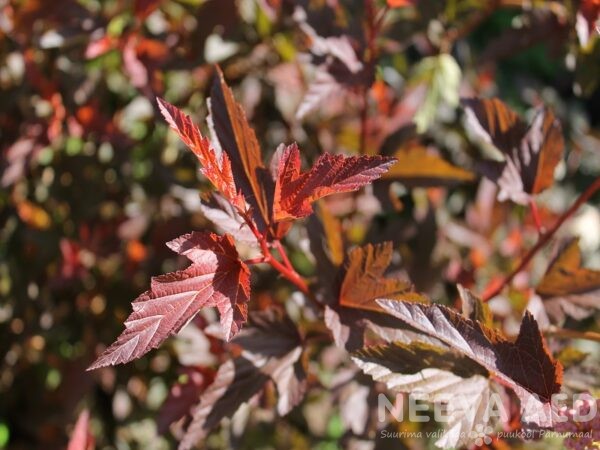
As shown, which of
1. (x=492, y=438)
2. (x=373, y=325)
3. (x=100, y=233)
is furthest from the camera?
(x=100, y=233)

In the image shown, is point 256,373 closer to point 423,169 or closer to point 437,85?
point 423,169

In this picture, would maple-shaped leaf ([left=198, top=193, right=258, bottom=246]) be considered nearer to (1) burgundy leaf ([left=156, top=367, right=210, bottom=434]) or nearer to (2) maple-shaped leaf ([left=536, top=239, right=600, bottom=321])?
(1) burgundy leaf ([left=156, top=367, right=210, bottom=434])

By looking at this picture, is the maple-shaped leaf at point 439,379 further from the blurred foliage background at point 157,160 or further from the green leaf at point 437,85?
the green leaf at point 437,85

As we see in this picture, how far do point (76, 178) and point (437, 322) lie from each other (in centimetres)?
93

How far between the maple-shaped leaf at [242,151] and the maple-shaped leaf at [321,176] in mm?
86

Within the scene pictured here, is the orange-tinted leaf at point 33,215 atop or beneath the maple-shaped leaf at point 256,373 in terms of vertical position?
beneath

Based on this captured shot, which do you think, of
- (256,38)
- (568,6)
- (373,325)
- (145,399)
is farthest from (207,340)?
(568,6)

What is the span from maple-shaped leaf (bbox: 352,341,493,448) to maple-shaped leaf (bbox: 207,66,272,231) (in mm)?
224

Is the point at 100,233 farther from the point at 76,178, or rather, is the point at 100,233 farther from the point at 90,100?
the point at 90,100

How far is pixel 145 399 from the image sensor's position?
1754 mm

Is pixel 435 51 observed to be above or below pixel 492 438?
above

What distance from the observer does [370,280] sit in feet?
3.12

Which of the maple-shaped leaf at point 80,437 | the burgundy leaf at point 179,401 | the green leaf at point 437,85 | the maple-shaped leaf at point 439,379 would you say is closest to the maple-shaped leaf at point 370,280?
the maple-shaped leaf at point 439,379

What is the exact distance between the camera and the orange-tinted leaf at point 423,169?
128cm
